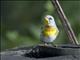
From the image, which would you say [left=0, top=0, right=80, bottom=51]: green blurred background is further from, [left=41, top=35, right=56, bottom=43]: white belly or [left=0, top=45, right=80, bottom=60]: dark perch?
[left=0, top=45, right=80, bottom=60]: dark perch

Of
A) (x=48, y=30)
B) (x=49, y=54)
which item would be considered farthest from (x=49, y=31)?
(x=49, y=54)

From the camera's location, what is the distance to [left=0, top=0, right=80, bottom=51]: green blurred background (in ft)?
14.0

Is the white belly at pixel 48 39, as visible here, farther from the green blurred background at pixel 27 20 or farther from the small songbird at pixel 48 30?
the green blurred background at pixel 27 20

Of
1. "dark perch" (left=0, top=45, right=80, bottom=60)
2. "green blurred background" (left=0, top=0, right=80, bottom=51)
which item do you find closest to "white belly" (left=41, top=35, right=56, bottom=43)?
"dark perch" (left=0, top=45, right=80, bottom=60)

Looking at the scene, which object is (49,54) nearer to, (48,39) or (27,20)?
(48,39)

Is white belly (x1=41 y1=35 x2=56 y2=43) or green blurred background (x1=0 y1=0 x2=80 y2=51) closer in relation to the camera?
white belly (x1=41 y1=35 x2=56 y2=43)

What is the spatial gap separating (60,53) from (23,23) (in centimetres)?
305

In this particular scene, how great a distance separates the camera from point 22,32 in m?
4.50

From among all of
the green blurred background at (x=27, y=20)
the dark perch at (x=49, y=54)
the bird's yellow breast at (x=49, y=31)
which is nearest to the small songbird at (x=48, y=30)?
the bird's yellow breast at (x=49, y=31)

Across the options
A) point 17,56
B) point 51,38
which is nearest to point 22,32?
point 51,38

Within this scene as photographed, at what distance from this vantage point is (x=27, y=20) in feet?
14.8

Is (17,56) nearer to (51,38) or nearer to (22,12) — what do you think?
(51,38)

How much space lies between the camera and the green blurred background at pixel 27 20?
4.28 meters

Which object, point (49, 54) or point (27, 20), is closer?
point (49, 54)
